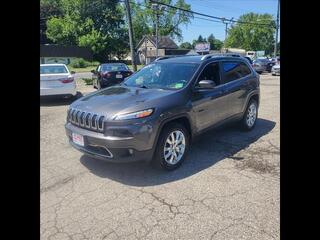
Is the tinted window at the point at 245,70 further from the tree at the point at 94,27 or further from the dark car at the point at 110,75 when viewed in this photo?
the tree at the point at 94,27

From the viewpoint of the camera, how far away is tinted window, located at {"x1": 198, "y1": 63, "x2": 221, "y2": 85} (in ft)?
17.7

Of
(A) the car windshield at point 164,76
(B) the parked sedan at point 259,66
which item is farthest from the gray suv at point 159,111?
(B) the parked sedan at point 259,66

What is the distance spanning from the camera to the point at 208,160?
16.7 feet

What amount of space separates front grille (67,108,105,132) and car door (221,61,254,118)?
2607 mm

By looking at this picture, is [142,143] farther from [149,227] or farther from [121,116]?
[149,227]

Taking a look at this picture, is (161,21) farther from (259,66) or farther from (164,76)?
(164,76)

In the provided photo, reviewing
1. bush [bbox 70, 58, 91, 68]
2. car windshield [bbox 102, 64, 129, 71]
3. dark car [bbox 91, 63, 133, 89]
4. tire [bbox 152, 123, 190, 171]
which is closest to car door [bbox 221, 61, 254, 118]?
tire [bbox 152, 123, 190, 171]

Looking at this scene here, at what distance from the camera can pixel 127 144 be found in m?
4.10

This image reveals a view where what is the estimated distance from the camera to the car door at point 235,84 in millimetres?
5930

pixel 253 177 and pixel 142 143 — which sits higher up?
pixel 142 143

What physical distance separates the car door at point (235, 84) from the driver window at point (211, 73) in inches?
7.4
